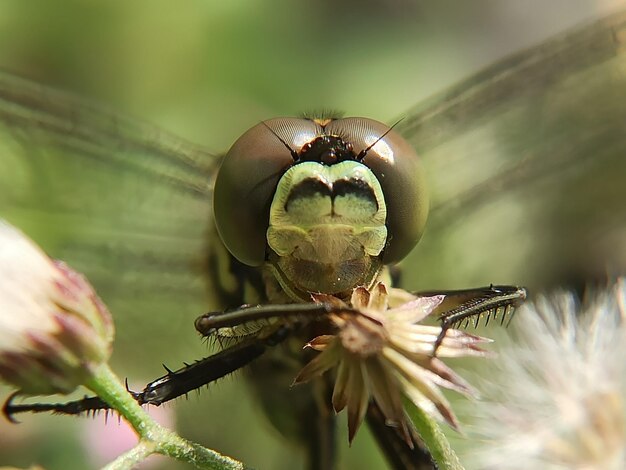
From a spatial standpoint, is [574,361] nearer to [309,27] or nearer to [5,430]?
[5,430]

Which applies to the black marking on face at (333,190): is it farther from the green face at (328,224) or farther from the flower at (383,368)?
the flower at (383,368)

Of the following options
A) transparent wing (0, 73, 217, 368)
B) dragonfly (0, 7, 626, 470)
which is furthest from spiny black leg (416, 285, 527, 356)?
transparent wing (0, 73, 217, 368)

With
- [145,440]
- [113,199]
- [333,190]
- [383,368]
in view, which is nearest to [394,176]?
[333,190]

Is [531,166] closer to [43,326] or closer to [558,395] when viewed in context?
[558,395]

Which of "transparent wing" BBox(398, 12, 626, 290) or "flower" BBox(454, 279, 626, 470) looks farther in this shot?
"transparent wing" BBox(398, 12, 626, 290)

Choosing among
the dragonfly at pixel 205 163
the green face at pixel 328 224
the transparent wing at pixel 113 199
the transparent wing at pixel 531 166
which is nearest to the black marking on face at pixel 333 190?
the green face at pixel 328 224

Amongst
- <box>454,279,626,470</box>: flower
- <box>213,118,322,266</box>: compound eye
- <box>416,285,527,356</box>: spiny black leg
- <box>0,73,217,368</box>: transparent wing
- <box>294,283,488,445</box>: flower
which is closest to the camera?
<box>294,283,488,445</box>: flower

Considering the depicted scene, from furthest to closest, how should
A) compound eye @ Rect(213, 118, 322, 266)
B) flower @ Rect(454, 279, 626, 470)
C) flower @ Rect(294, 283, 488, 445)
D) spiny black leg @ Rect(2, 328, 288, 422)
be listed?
flower @ Rect(454, 279, 626, 470)
compound eye @ Rect(213, 118, 322, 266)
spiny black leg @ Rect(2, 328, 288, 422)
flower @ Rect(294, 283, 488, 445)

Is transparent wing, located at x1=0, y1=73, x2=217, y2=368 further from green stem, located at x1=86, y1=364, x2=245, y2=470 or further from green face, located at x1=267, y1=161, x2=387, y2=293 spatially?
green stem, located at x1=86, y1=364, x2=245, y2=470
